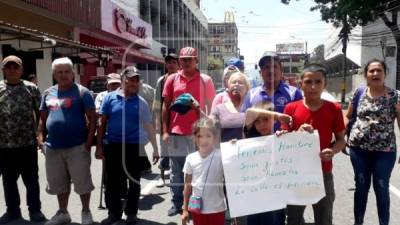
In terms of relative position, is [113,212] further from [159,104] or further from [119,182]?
[159,104]

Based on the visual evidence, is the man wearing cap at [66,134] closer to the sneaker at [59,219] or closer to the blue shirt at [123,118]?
the sneaker at [59,219]

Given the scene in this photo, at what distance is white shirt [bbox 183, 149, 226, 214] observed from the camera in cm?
385

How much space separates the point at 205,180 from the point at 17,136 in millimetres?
2645

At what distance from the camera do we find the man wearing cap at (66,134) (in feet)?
16.7

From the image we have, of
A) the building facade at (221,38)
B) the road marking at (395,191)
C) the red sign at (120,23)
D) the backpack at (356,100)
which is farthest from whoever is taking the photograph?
the building facade at (221,38)

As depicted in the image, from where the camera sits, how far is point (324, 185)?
375cm

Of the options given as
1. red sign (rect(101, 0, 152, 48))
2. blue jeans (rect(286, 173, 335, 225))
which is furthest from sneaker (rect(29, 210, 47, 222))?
red sign (rect(101, 0, 152, 48))

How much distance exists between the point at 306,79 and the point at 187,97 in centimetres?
142

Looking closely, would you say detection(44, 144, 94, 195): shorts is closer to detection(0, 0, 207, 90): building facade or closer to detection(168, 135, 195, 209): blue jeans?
detection(168, 135, 195, 209): blue jeans

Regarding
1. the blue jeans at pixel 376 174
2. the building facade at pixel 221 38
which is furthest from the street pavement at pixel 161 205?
the building facade at pixel 221 38

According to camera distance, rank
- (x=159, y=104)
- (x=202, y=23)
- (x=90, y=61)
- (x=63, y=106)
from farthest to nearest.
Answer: (x=202, y=23) → (x=90, y=61) → (x=159, y=104) → (x=63, y=106)

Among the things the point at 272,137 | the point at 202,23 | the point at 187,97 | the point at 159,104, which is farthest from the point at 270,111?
the point at 202,23

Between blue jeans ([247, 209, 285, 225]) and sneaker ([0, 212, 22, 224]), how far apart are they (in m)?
3.06

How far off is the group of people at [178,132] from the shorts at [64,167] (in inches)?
0.4
